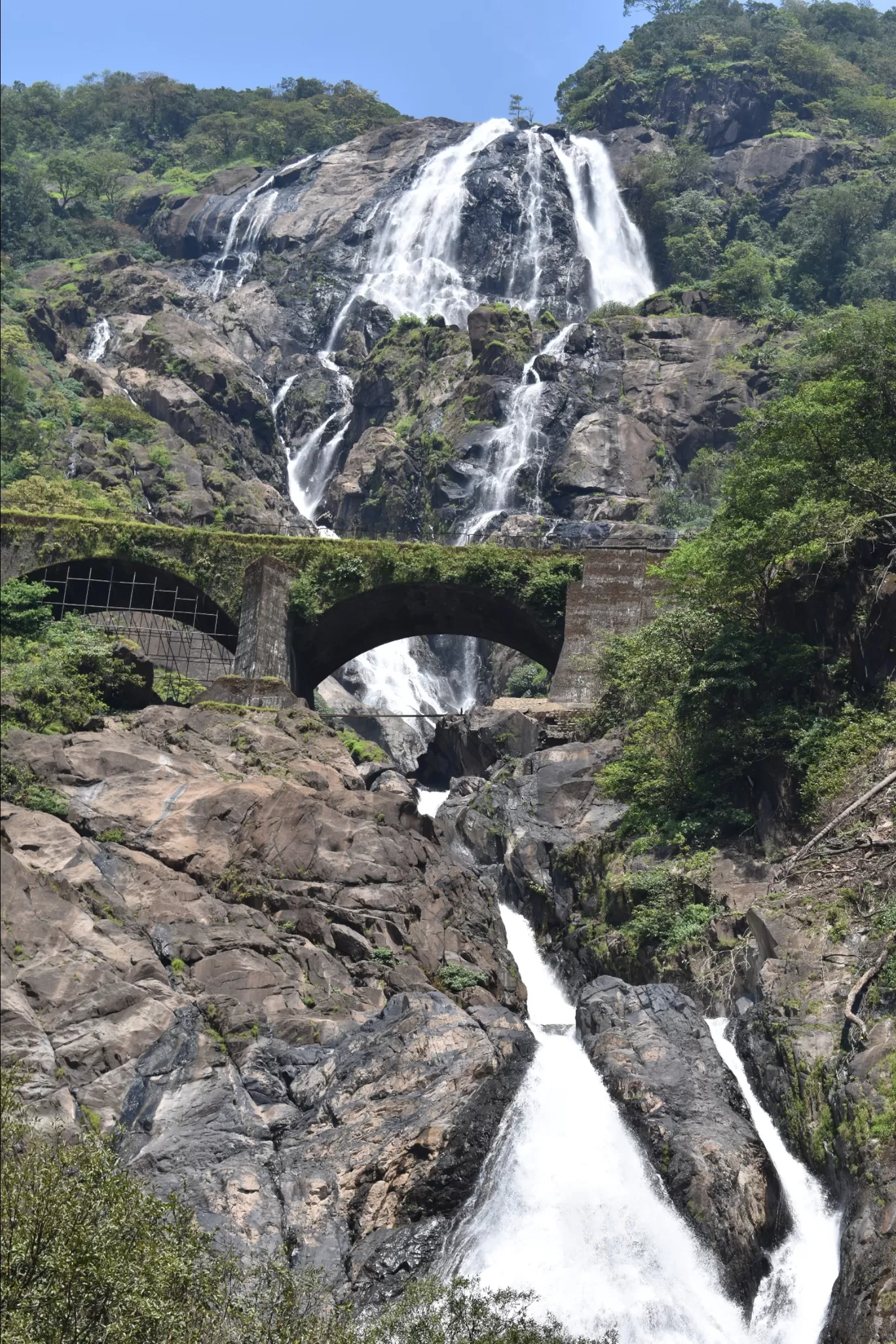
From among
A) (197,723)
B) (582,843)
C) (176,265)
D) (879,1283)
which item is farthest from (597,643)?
(176,265)

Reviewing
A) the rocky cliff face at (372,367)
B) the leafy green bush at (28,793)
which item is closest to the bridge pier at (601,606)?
the rocky cliff face at (372,367)

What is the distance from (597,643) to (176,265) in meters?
67.1

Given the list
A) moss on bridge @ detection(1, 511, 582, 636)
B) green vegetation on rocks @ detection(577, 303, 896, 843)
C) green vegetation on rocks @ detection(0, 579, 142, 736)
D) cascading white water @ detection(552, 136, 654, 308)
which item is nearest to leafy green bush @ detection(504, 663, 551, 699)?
moss on bridge @ detection(1, 511, 582, 636)

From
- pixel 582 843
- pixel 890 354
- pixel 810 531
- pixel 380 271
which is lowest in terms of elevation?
pixel 582 843

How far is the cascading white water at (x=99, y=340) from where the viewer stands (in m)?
79.9

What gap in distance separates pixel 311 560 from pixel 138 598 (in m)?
5.27

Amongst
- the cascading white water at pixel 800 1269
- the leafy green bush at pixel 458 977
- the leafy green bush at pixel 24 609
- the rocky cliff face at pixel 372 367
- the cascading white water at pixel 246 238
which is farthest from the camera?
the cascading white water at pixel 246 238

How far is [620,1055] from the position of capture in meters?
20.2

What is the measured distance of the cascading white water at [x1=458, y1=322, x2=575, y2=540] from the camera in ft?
205

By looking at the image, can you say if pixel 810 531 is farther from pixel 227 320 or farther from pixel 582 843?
pixel 227 320

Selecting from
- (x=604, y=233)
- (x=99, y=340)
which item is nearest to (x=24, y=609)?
(x=99, y=340)

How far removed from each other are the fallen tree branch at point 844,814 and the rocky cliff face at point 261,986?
5245mm

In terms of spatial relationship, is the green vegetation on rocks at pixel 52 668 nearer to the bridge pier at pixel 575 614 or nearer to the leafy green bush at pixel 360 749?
the bridge pier at pixel 575 614

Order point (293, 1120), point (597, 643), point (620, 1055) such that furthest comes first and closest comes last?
1. point (597, 643)
2. point (620, 1055)
3. point (293, 1120)
